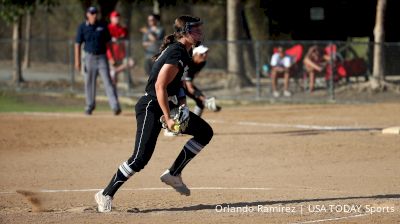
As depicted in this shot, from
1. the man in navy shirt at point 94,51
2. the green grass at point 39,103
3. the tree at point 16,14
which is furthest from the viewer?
the tree at point 16,14

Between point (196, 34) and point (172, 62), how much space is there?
0.54 m

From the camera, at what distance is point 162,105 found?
34.4ft

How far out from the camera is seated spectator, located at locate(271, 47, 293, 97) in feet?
86.8

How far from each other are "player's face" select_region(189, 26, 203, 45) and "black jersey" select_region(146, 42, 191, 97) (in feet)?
0.49

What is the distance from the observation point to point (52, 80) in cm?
3152

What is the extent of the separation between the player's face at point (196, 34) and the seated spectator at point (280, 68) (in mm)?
15408

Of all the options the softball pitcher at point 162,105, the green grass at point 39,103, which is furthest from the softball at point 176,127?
the green grass at point 39,103

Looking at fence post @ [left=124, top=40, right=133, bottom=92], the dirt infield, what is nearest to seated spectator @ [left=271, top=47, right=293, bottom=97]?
the dirt infield

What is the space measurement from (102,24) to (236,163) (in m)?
7.23

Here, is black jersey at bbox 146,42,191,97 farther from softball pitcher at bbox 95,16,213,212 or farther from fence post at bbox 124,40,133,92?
fence post at bbox 124,40,133,92

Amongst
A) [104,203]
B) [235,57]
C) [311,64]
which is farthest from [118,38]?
[104,203]

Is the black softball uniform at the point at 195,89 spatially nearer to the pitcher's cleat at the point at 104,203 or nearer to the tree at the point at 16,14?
the pitcher's cleat at the point at 104,203

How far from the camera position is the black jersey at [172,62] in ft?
35.0

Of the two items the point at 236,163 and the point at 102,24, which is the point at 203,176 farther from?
the point at 102,24
